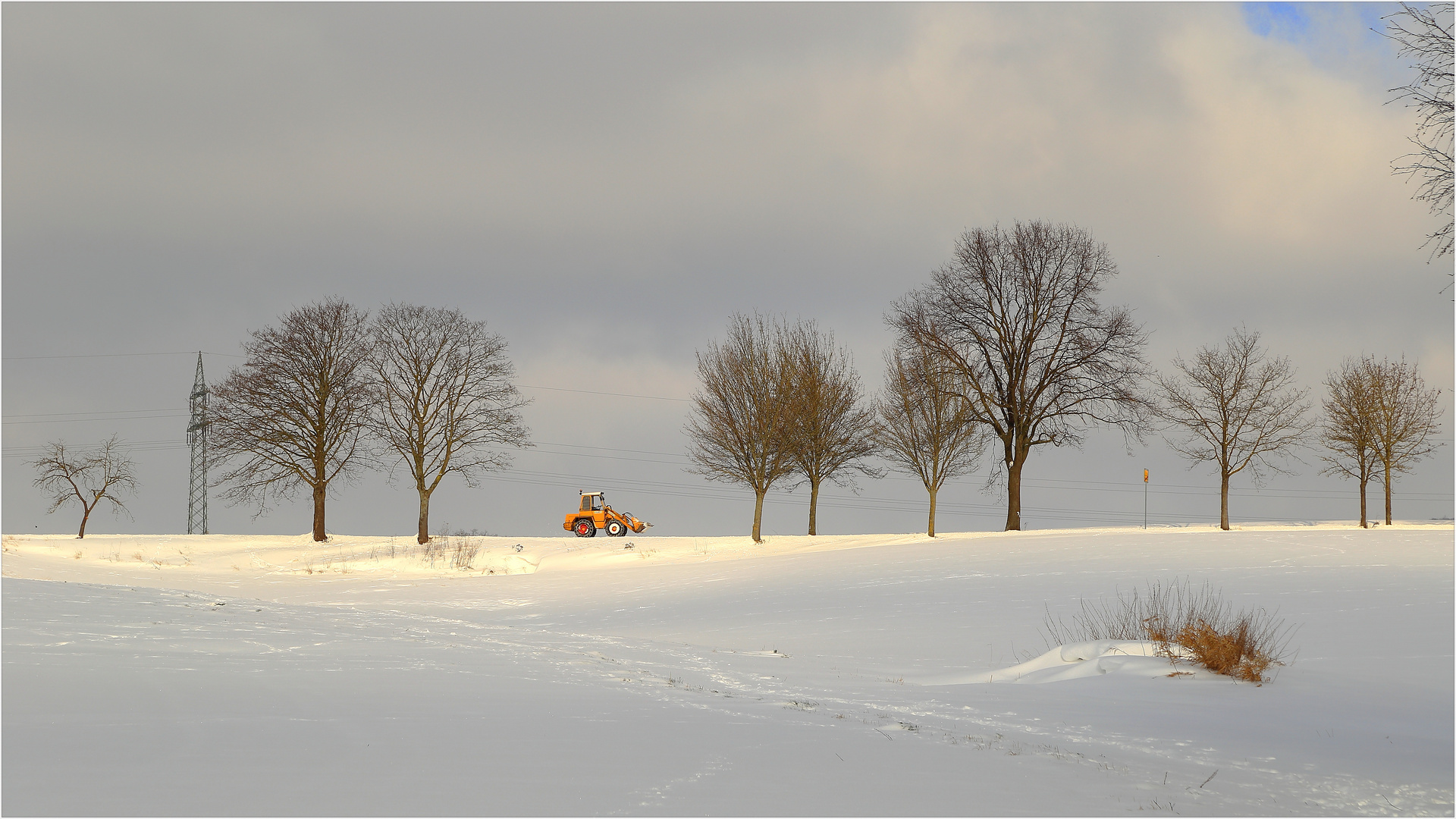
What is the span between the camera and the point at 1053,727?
8516mm

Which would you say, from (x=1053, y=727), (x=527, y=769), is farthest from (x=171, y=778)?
(x=1053, y=727)

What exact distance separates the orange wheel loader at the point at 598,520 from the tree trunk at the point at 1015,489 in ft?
48.2

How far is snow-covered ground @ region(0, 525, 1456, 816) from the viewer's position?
5770 mm

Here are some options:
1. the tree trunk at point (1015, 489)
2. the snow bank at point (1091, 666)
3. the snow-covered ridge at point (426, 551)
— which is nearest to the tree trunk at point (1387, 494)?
the snow-covered ridge at point (426, 551)

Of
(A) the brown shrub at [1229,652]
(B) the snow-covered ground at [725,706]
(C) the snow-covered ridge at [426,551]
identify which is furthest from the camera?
(C) the snow-covered ridge at [426,551]

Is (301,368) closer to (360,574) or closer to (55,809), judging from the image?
(360,574)

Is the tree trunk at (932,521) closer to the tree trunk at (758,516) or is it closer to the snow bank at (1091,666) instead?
the tree trunk at (758,516)

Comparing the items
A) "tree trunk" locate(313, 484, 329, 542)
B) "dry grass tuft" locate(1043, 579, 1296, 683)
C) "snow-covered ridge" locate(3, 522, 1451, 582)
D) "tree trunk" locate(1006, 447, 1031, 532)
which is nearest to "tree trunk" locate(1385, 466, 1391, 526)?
"snow-covered ridge" locate(3, 522, 1451, 582)

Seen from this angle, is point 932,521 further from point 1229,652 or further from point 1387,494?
point 1229,652

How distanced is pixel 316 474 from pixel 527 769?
38.4 meters

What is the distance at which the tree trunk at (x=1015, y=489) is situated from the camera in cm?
3878

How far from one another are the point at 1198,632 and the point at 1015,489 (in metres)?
28.3

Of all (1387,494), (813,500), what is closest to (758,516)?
(813,500)

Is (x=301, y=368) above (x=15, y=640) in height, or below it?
above
